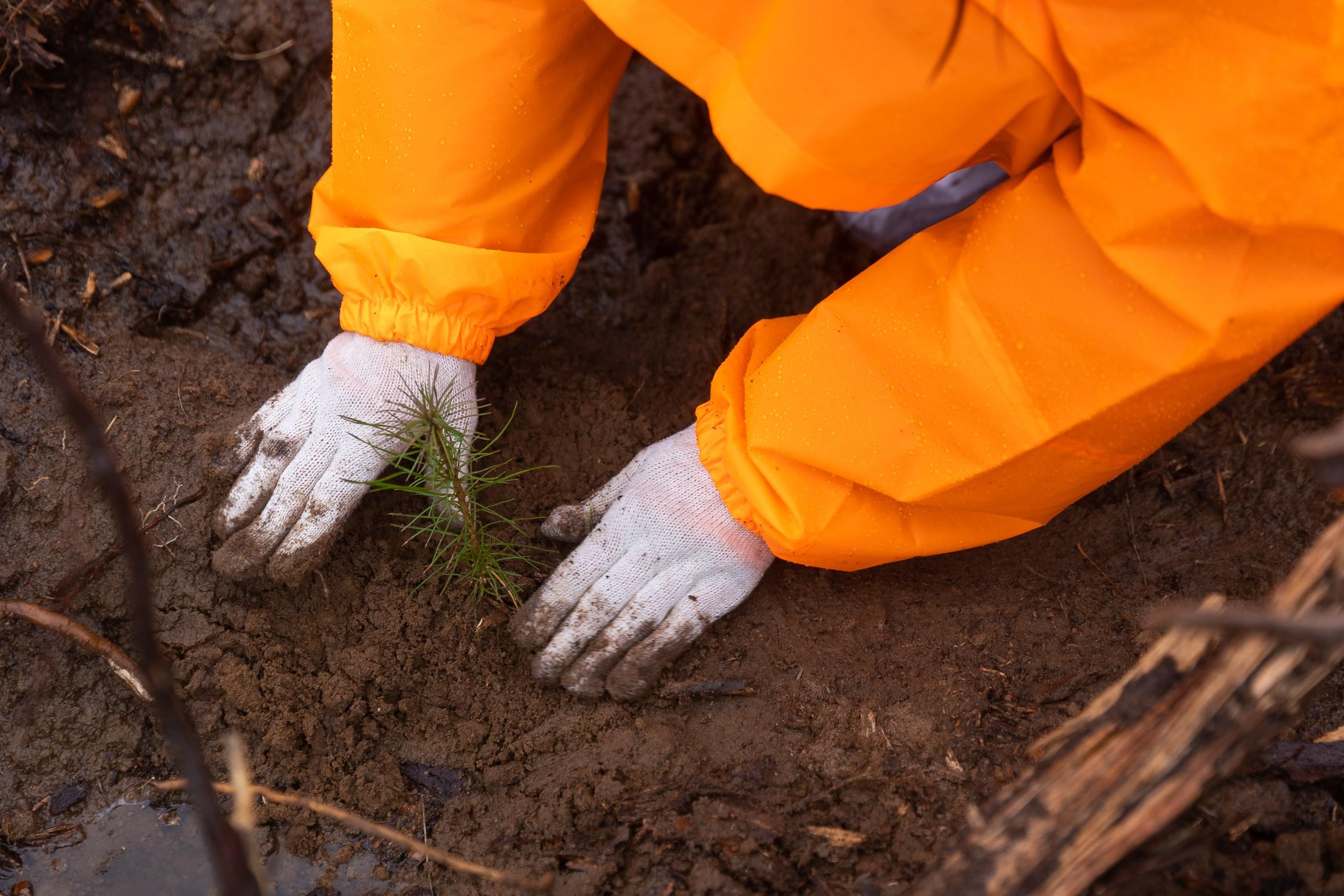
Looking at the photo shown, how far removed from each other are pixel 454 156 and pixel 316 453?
24.8 inches

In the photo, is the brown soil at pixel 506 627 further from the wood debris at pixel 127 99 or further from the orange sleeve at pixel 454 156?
the orange sleeve at pixel 454 156

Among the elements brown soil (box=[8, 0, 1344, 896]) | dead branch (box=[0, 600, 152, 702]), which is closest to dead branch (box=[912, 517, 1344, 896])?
brown soil (box=[8, 0, 1344, 896])

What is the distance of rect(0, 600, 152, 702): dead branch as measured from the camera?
147cm

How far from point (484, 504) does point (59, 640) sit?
78 cm

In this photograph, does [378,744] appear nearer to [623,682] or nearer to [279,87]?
[623,682]

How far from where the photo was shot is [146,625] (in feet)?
2.59

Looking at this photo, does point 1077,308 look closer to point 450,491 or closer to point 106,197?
point 450,491

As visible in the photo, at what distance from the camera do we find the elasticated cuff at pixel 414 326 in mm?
1594

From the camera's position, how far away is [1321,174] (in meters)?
1.08

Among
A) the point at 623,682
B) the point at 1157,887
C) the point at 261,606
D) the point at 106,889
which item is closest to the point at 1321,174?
the point at 1157,887

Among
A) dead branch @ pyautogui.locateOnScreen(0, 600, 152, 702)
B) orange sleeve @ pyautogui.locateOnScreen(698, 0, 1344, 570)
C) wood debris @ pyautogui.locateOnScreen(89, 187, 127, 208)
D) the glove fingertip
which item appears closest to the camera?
orange sleeve @ pyautogui.locateOnScreen(698, 0, 1344, 570)

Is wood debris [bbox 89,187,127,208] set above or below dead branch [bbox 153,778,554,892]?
above

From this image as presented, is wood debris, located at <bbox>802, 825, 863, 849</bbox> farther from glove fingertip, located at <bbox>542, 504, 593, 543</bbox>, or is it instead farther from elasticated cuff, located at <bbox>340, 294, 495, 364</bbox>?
elasticated cuff, located at <bbox>340, 294, 495, 364</bbox>

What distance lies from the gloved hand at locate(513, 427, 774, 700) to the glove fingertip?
6cm
